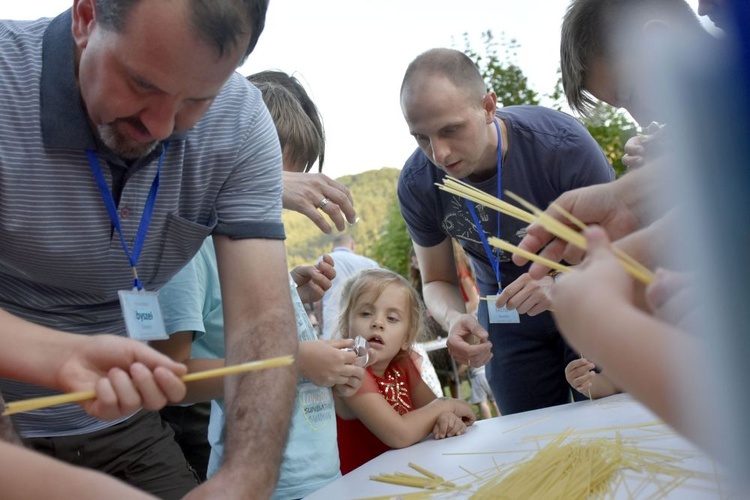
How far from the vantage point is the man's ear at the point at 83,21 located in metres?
1.49

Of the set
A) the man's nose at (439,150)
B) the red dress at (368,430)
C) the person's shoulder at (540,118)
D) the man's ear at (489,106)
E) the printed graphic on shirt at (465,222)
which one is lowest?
the red dress at (368,430)

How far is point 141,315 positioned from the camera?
1.62 m

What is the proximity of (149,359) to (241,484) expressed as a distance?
1.34 ft

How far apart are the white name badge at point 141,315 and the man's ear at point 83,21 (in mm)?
515

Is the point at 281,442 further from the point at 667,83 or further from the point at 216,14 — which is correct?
the point at 667,83

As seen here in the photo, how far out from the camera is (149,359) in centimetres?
107

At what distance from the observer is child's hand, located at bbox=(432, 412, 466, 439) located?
84.8 inches

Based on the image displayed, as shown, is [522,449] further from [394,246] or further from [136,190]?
[394,246]

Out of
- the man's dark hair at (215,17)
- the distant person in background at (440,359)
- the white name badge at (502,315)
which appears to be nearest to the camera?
the man's dark hair at (215,17)

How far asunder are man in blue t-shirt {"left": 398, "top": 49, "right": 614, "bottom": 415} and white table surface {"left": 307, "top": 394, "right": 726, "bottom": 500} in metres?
0.32

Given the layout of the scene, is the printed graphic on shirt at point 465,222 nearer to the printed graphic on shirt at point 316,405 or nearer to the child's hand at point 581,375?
the child's hand at point 581,375

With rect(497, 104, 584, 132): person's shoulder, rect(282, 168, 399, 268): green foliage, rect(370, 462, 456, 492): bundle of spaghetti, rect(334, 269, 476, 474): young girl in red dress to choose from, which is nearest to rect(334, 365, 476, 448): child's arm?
rect(334, 269, 476, 474): young girl in red dress

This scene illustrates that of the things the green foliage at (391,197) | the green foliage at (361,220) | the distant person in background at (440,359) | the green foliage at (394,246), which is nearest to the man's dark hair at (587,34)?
the green foliage at (391,197)

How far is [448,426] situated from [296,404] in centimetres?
49
